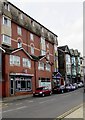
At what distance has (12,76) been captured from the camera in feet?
126

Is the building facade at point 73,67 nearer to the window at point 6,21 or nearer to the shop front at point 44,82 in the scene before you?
the shop front at point 44,82

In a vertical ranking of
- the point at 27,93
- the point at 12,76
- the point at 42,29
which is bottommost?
the point at 27,93

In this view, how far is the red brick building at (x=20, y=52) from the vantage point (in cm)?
3753

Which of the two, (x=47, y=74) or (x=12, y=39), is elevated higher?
(x=12, y=39)

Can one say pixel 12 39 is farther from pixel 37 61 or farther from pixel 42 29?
pixel 42 29

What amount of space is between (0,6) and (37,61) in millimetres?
12304

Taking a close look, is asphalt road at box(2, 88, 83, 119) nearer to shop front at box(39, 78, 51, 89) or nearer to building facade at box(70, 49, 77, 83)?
shop front at box(39, 78, 51, 89)

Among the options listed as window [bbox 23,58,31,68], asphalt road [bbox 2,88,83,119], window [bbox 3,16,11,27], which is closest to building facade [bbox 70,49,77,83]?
window [bbox 23,58,31,68]

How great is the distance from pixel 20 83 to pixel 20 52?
475cm

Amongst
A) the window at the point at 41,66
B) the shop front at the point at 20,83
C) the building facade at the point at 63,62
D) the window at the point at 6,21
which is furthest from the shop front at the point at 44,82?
the building facade at the point at 63,62

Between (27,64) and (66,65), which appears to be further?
(66,65)

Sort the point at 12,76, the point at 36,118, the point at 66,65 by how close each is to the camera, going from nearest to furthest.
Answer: the point at 36,118 < the point at 12,76 < the point at 66,65

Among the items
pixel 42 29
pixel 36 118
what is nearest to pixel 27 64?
pixel 42 29

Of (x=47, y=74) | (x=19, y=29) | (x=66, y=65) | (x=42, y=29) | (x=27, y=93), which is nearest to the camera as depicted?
(x=27, y=93)
